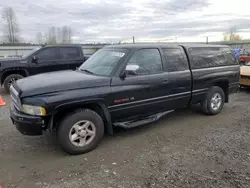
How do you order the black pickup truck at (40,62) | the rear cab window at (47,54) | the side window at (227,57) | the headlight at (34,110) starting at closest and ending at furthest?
the headlight at (34,110) < the side window at (227,57) < the black pickup truck at (40,62) < the rear cab window at (47,54)

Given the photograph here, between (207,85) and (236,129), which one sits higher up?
(207,85)

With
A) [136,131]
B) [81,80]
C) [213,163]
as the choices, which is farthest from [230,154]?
[81,80]

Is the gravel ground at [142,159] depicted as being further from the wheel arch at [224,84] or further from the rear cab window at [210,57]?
the rear cab window at [210,57]

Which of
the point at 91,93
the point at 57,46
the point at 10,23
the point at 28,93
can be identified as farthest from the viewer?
the point at 10,23

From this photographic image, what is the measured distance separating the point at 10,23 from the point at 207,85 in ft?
196

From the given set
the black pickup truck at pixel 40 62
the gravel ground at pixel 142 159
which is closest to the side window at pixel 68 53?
the black pickup truck at pixel 40 62

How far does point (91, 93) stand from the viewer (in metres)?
3.64

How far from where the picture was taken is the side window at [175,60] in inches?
183

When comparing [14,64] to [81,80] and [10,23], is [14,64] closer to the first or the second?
[81,80]

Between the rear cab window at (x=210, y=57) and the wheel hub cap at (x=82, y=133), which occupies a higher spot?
the rear cab window at (x=210, y=57)

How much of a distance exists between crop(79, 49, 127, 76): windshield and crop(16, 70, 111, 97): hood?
27 centimetres

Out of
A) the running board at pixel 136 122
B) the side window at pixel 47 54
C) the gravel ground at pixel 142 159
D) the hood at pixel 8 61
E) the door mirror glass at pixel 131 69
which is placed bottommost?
the gravel ground at pixel 142 159

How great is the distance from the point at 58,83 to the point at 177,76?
2.49 meters

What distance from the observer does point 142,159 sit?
3520 millimetres
